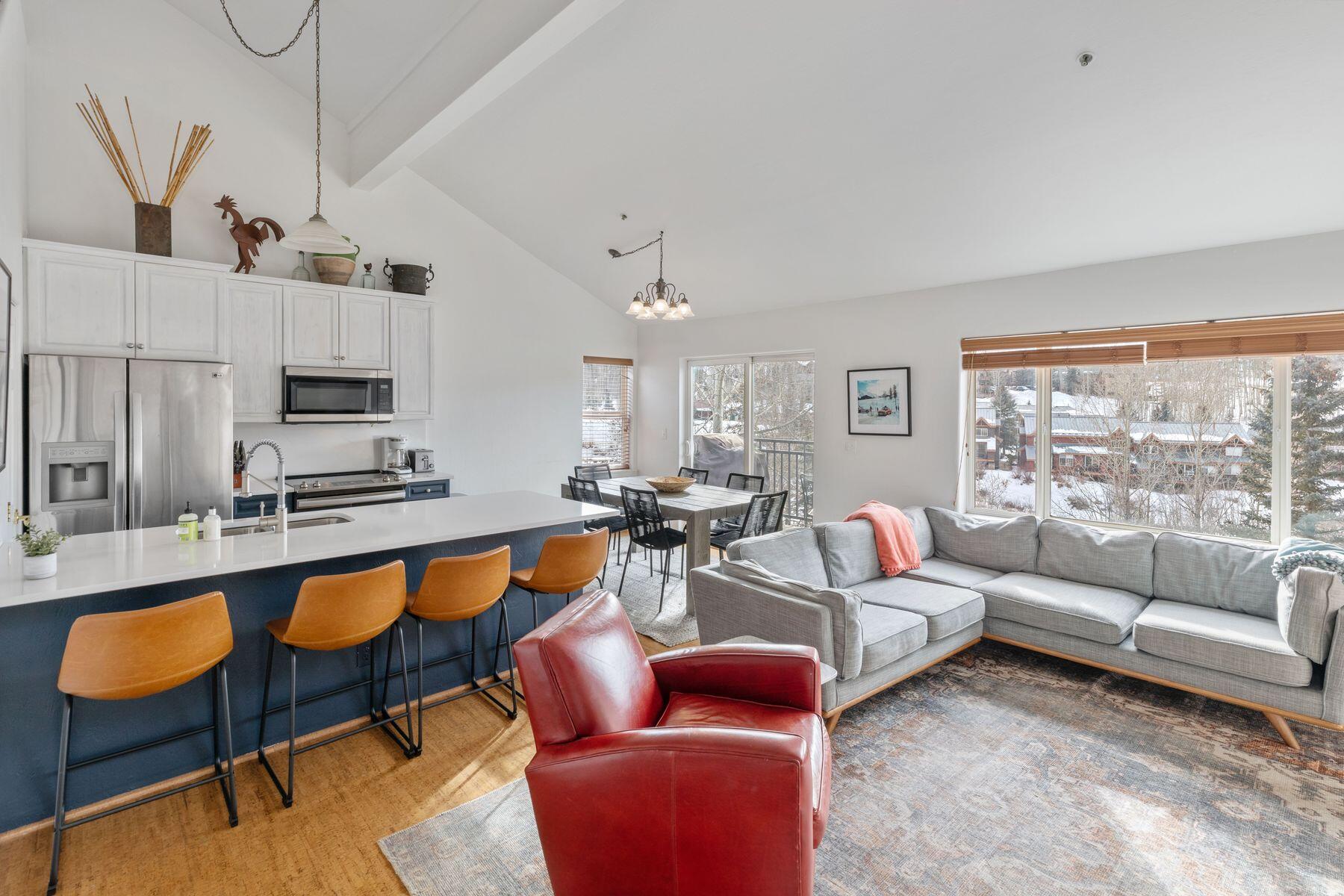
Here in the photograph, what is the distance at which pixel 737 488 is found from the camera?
18.4 ft

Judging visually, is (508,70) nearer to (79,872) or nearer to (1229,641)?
(79,872)

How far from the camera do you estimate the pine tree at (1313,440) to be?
3393 mm

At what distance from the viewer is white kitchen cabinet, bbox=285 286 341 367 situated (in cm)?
458

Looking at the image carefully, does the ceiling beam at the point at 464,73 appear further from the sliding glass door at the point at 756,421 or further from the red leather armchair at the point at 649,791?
the sliding glass door at the point at 756,421

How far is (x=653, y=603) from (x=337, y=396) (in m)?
2.79

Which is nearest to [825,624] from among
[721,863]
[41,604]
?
[721,863]

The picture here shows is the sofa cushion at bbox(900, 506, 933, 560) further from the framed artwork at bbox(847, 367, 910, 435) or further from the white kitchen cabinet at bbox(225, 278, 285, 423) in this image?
the white kitchen cabinet at bbox(225, 278, 285, 423)

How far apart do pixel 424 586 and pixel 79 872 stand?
125 cm

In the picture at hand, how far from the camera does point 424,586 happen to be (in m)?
2.57

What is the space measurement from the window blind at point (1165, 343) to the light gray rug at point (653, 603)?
8.84 feet

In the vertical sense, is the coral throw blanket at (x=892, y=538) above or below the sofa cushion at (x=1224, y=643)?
above

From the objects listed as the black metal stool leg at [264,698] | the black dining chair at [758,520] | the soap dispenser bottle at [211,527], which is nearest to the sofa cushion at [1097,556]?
the black dining chair at [758,520]

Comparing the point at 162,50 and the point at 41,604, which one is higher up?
the point at 162,50

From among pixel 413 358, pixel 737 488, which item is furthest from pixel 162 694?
pixel 737 488
